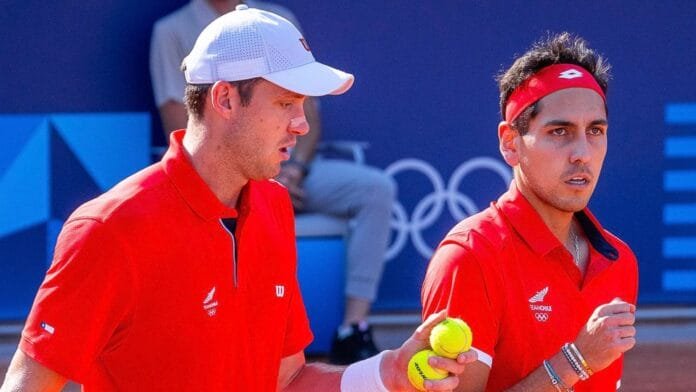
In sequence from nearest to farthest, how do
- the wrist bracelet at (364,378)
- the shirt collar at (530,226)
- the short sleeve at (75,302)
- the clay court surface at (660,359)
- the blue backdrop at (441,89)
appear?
1. the short sleeve at (75,302)
2. the wrist bracelet at (364,378)
3. the shirt collar at (530,226)
4. the clay court surface at (660,359)
5. the blue backdrop at (441,89)

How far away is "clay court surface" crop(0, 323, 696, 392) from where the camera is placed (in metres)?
6.02

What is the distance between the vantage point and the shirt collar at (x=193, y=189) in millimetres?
2947

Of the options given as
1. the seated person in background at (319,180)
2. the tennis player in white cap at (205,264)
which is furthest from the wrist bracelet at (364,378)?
the seated person in background at (319,180)

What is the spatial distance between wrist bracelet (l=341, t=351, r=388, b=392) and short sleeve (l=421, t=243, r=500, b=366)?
0.60 feet

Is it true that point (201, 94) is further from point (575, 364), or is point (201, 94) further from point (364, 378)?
point (575, 364)

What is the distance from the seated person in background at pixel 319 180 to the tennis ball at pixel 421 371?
345 cm

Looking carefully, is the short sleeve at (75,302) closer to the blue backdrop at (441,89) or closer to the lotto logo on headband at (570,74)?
the lotto logo on headband at (570,74)

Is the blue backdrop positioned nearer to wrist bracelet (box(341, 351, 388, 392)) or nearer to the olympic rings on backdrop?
the olympic rings on backdrop

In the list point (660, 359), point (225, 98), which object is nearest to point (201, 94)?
point (225, 98)

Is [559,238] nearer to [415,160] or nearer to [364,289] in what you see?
[364,289]

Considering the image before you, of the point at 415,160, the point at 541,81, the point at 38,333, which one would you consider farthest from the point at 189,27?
the point at 38,333

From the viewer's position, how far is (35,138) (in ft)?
21.6

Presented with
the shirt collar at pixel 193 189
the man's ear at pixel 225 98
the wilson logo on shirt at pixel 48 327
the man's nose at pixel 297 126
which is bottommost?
the wilson logo on shirt at pixel 48 327

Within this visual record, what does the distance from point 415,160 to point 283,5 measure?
3.53 ft
